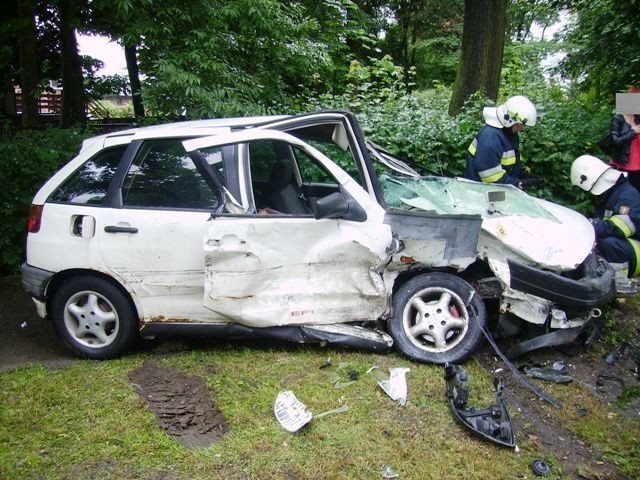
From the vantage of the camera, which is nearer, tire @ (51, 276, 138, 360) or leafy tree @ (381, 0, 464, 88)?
tire @ (51, 276, 138, 360)

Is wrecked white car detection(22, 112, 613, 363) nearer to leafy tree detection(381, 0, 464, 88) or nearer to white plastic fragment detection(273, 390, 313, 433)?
white plastic fragment detection(273, 390, 313, 433)

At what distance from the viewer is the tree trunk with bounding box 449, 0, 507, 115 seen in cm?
851

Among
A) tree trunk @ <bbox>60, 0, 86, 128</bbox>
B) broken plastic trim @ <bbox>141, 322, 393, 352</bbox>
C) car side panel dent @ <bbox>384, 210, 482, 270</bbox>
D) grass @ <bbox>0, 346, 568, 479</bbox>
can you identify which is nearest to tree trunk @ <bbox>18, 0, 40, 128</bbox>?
tree trunk @ <bbox>60, 0, 86, 128</bbox>

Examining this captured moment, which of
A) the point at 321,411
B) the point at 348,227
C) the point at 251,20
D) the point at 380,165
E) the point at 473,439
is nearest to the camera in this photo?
the point at 473,439

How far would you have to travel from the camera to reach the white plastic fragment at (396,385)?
3633 millimetres

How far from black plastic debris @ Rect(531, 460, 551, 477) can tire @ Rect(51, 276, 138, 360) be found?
2914mm

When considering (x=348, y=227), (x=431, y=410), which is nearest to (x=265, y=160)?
(x=348, y=227)

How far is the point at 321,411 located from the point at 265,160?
2.05 metres

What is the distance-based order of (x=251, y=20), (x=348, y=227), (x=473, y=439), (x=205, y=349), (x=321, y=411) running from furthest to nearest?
(x=251, y=20)
(x=205, y=349)
(x=348, y=227)
(x=321, y=411)
(x=473, y=439)

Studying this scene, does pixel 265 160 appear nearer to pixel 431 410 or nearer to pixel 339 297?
pixel 339 297

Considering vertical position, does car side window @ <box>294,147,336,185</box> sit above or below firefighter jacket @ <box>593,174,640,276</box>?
above

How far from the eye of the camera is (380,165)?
5355 mm

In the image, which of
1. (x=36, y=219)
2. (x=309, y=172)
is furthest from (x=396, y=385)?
(x=36, y=219)

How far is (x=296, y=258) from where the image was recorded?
13.1ft
